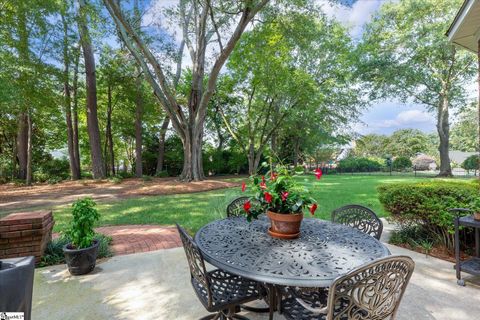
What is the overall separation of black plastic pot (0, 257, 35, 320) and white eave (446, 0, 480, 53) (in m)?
5.17

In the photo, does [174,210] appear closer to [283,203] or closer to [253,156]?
[283,203]

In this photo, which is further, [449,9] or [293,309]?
[449,9]

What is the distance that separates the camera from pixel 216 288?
5.60 ft

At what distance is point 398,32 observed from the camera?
1355 cm

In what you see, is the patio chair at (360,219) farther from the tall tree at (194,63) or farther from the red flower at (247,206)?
the tall tree at (194,63)

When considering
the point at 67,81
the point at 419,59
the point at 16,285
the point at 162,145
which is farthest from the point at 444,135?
the point at 67,81

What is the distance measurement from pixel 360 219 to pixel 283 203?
1.18 meters

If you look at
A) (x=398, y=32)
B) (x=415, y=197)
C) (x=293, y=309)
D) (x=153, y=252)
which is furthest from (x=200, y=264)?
(x=398, y=32)

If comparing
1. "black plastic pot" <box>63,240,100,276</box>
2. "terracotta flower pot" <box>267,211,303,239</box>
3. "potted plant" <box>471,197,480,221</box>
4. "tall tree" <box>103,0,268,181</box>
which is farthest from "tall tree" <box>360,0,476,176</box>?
"black plastic pot" <box>63,240,100,276</box>

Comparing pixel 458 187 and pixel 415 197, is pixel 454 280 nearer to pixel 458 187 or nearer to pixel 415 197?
pixel 415 197

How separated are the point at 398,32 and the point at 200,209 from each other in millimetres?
15367

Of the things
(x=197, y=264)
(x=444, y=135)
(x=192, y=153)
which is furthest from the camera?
(x=444, y=135)

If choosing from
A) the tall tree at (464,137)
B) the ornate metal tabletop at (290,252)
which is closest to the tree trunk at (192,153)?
the ornate metal tabletop at (290,252)

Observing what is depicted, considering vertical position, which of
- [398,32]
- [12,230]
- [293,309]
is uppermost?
[398,32]
